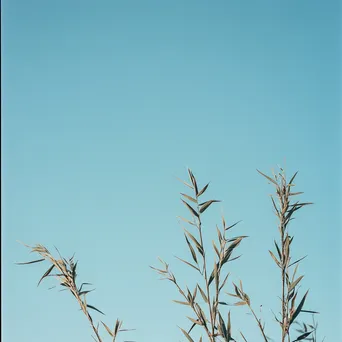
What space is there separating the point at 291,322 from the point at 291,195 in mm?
630

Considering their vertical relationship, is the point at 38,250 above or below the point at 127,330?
above

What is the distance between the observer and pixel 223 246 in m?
2.74

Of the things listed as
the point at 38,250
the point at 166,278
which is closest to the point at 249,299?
the point at 166,278

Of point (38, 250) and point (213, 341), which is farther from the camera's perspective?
point (38, 250)

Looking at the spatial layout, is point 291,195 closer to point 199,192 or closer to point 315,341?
point 199,192

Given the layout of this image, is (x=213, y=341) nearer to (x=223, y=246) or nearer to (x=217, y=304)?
(x=217, y=304)

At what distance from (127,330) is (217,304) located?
0.54m

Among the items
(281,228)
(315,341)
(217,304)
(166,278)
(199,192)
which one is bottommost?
(315,341)

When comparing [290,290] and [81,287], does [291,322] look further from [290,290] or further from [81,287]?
[81,287]

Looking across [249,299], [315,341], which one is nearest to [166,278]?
[249,299]

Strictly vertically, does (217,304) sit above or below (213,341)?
above

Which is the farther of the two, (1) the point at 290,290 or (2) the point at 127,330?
(2) the point at 127,330

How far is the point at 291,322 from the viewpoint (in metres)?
2.56

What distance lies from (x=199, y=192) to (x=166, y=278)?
0.48m
